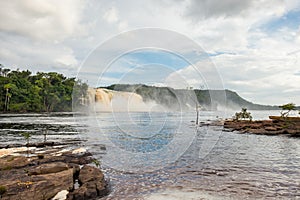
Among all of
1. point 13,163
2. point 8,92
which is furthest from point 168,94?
point 8,92

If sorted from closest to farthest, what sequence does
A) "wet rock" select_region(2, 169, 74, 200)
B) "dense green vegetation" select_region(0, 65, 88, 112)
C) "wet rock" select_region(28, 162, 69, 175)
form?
"wet rock" select_region(2, 169, 74, 200) → "wet rock" select_region(28, 162, 69, 175) → "dense green vegetation" select_region(0, 65, 88, 112)

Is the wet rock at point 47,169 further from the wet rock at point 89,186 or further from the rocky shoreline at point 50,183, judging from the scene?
the wet rock at point 89,186

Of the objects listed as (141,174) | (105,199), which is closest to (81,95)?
(141,174)

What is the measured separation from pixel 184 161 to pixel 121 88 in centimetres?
587

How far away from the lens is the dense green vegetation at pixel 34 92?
3408 inches

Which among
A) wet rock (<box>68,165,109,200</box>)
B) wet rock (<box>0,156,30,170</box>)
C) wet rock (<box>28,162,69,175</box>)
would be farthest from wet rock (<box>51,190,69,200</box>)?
wet rock (<box>0,156,30,170</box>)

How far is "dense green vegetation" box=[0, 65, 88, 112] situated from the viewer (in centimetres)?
8656

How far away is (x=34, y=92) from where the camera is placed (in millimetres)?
93062

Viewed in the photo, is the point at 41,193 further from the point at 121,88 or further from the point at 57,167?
the point at 121,88

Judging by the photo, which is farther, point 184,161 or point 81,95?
point 81,95

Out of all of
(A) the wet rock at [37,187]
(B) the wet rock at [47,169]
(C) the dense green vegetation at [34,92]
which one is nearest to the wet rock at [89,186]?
(A) the wet rock at [37,187]

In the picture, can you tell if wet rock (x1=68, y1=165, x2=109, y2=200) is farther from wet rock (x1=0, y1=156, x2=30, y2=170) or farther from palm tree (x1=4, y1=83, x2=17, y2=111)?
palm tree (x1=4, y1=83, x2=17, y2=111)

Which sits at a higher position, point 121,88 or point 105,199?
point 121,88

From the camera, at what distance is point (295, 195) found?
7.46 metres
